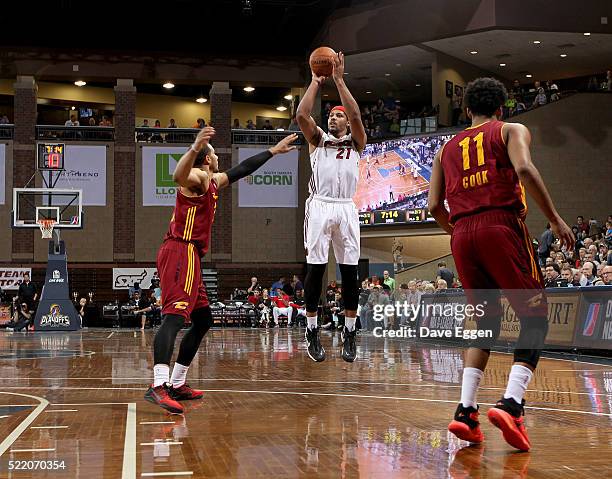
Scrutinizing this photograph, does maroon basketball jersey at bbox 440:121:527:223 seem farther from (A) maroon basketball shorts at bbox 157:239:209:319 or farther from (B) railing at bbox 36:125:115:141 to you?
(B) railing at bbox 36:125:115:141

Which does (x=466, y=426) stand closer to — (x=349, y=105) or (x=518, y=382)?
(x=518, y=382)

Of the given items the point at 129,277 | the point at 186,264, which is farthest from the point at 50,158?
the point at 186,264

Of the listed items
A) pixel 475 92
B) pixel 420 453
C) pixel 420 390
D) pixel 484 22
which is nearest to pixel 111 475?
pixel 420 453

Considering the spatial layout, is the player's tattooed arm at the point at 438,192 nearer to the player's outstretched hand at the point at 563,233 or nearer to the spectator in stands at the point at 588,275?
the player's outstretched hand at the point at 563,233

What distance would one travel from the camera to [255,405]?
20.6 feet

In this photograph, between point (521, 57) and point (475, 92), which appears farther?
point (521, 57)

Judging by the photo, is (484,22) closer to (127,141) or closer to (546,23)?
(546,23)

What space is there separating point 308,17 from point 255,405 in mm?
27828

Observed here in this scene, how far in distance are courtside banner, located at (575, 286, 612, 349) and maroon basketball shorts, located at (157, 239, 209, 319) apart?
8.10 metres

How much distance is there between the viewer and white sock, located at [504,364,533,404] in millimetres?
4594

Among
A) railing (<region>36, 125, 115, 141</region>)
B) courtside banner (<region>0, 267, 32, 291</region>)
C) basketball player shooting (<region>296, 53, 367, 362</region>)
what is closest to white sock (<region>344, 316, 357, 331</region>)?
basketball player shooting (<region>296, 53, 367, 362</region>)

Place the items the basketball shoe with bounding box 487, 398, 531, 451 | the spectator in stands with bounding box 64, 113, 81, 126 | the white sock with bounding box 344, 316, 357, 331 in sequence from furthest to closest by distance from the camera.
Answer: the spectator in stands with bounding box 64, 113, 81, 126 < the white sock with bounding box 344, 316, 357, 331 < the basketball shoe with bounding box 487, 398, 531, 451

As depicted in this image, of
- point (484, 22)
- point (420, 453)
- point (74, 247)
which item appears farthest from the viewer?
point (74, 247)

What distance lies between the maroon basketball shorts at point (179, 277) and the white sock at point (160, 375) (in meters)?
0.43
